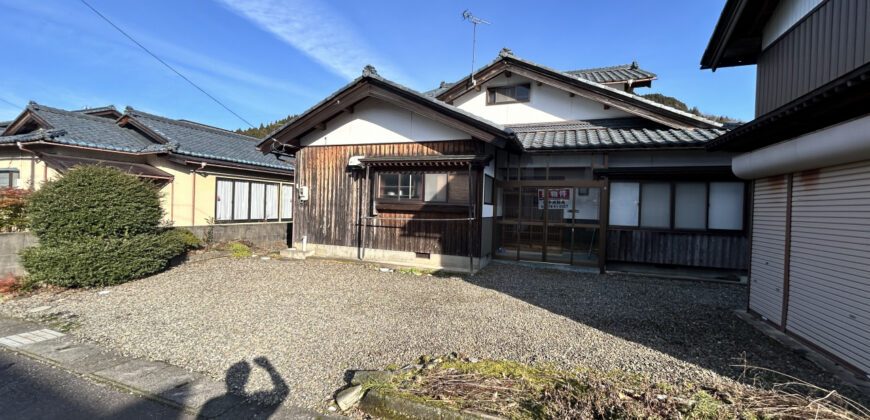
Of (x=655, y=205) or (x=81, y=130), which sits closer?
(x=655, y=205)

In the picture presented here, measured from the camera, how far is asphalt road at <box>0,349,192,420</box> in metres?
2.85

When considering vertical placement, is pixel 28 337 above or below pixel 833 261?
below

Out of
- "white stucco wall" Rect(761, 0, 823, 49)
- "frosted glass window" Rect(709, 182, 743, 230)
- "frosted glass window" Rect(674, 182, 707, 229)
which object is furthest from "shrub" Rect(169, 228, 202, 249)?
"frosted glass window" Rect(709, 182, 743, 230)

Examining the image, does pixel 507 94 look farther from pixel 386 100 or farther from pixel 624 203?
pixel 624 203

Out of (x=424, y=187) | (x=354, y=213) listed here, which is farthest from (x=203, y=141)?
(x=424, y=187)

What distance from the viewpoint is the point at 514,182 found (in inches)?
360

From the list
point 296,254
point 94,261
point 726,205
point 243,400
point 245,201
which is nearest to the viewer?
point 243,400

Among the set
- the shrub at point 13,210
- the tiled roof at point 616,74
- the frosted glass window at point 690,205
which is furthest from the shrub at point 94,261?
the tiled roof at point 616,74

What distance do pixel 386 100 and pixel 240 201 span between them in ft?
23.6

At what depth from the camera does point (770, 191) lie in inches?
199

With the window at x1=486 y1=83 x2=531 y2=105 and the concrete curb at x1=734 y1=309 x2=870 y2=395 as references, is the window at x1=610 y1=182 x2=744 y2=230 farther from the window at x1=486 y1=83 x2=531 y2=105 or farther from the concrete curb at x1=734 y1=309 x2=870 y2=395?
the window at x1=486 y1=83 x2=531 y2=105

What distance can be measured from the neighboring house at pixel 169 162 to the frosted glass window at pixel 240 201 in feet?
0.11

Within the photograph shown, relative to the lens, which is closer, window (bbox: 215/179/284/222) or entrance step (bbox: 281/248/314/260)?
entrance step (bbox: 281/248/314/260)

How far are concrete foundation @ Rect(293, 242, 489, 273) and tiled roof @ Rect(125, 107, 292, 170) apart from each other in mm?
4518
